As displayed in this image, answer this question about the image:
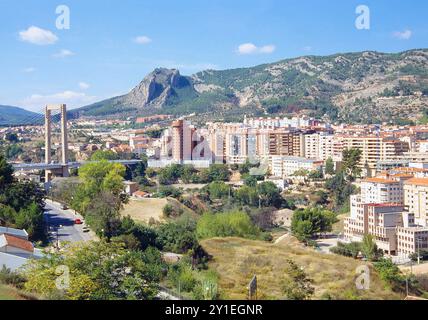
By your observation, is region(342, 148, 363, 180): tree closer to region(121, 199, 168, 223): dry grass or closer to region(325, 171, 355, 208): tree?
region(325, 171, 355, 208): tree

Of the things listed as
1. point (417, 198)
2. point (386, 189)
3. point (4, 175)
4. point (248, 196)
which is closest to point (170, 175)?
point (248, 196)

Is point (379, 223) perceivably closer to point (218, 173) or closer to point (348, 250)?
point (348, 250)

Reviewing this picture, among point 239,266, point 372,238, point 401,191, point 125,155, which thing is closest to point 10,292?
point 239,266

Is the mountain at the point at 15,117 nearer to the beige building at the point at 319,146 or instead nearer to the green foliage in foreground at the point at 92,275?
the beige building at the point at 319,146

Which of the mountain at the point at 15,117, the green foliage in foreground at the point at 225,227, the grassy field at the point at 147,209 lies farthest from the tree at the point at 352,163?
the mountain at the point at 15,117

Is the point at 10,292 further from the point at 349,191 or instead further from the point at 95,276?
the point at 349,191

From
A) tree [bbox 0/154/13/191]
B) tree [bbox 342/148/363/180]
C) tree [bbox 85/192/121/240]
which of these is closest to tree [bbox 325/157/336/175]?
tree [bbox 342/148/363/180]
